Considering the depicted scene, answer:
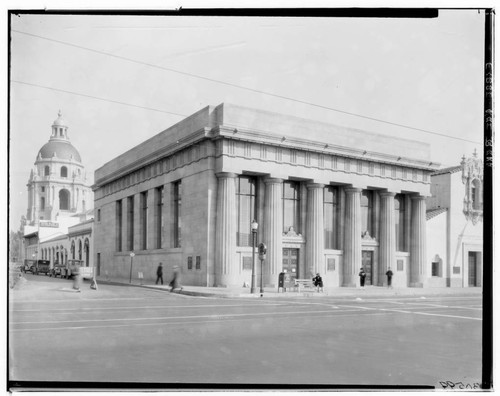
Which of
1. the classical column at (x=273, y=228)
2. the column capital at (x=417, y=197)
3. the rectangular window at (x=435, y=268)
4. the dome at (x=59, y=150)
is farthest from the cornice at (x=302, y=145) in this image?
the dome at (x=59, y=150)

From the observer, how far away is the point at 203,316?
53.8 feet

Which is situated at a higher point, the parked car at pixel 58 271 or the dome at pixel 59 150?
the dome at pixel 59 150

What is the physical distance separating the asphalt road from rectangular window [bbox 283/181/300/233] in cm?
1937

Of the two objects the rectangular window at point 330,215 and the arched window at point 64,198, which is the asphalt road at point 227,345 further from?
the rectangular window at point 330,215

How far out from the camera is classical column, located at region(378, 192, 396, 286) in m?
37.7

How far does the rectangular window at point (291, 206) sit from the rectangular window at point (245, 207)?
246 cm

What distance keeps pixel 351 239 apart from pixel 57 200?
2647cm

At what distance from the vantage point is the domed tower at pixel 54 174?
11.9 meters

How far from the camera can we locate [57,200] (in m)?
14.9

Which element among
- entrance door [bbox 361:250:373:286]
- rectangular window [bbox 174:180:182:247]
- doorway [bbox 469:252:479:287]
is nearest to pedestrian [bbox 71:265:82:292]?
rectangular window [bbox 174:180:182:247]

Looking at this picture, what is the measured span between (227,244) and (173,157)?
25.0 ft

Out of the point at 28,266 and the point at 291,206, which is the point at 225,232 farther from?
the point at 28,266

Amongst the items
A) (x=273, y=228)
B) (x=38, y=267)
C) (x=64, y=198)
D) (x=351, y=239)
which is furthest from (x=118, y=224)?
(x=351, y=239)

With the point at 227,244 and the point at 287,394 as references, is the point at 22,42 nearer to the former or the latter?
the point at 287,394
